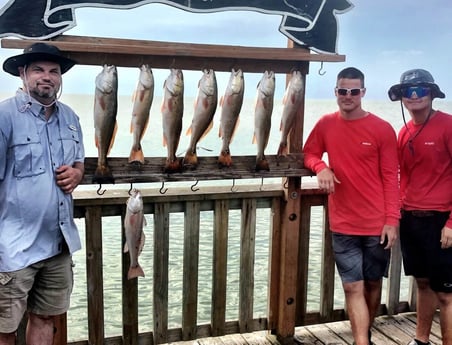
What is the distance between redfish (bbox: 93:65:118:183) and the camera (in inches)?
101

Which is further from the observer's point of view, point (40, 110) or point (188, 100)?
point (188, 100)

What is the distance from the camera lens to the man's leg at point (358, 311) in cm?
292

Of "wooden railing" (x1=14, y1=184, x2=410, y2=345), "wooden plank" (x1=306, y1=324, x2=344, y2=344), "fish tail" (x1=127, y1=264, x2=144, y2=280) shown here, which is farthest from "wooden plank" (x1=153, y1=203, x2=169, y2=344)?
"wooden plank" (x1=306, y1=324, x2=344, y2=344)

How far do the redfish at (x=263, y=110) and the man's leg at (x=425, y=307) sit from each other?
1.30 metres

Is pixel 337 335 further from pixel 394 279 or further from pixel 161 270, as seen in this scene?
pixel 161 270

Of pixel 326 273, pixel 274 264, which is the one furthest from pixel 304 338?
pixel 274 264

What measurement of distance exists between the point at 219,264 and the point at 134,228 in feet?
2.62

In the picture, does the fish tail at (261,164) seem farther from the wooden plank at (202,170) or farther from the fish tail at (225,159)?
the fish tail at (225,159)

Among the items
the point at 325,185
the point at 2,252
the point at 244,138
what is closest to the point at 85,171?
the point at 2,252

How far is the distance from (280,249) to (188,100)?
119cm

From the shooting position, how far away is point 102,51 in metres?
2.66

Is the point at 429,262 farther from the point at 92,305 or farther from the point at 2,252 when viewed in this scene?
the point at 2,252

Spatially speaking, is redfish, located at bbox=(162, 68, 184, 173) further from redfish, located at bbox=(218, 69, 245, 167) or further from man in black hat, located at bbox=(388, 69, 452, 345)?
man in black hat, located at bbox=(388, 69, 452, 345)

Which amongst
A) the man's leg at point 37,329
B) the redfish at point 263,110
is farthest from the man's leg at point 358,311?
the man's leg at point 37,329
